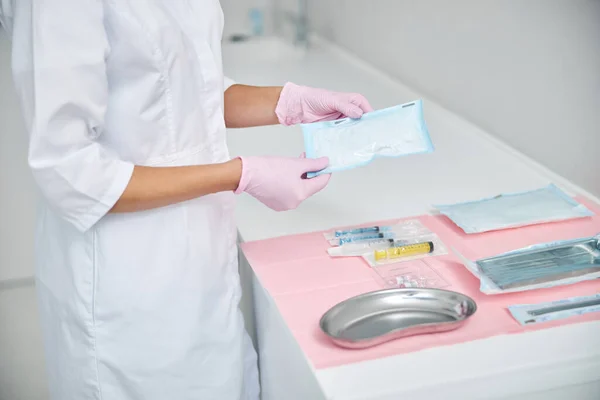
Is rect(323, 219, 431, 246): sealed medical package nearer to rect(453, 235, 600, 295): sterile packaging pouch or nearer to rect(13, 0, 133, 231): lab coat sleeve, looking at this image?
rect(453, 235, 600, 295): sterile packaging pouch

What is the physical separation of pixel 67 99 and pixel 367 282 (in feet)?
1.80

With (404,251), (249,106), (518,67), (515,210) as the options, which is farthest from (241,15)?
(404,251)

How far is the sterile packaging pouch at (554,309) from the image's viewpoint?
104 cm

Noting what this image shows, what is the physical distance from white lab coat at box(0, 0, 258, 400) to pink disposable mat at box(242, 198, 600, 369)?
11cm

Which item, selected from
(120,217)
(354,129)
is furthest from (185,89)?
(354,129)

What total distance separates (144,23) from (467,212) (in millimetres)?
722

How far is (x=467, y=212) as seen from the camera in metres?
1.41

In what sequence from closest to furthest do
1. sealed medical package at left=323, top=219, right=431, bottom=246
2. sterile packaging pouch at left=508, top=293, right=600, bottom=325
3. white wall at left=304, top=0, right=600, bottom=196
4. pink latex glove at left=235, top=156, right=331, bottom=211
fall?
sterile packaging pouch at left=508, top=293, right=600, bottom=325
pink latex glove at left=235, top=156, right=331, bottom=211
sealed medical package at left=323, top=219, right=431, bottom=246
white wall at left=304, top=0, right=600, bottom=196

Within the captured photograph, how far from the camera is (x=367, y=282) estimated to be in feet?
3.87

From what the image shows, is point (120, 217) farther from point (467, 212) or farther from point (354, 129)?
point (467, 212)

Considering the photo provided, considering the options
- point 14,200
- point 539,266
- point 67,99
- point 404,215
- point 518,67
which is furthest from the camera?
point 14,200

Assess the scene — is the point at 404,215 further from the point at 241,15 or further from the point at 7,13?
the point at 241,15

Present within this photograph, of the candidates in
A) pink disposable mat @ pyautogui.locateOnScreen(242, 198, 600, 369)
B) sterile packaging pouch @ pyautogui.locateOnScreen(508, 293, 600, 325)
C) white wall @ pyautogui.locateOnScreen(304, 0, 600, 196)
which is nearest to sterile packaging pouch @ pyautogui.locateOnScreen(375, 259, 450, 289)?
pink disposable mat @ pyautogui.locateOnScreen(242, 198, 600, 369)

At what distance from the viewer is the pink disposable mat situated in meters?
1.01
